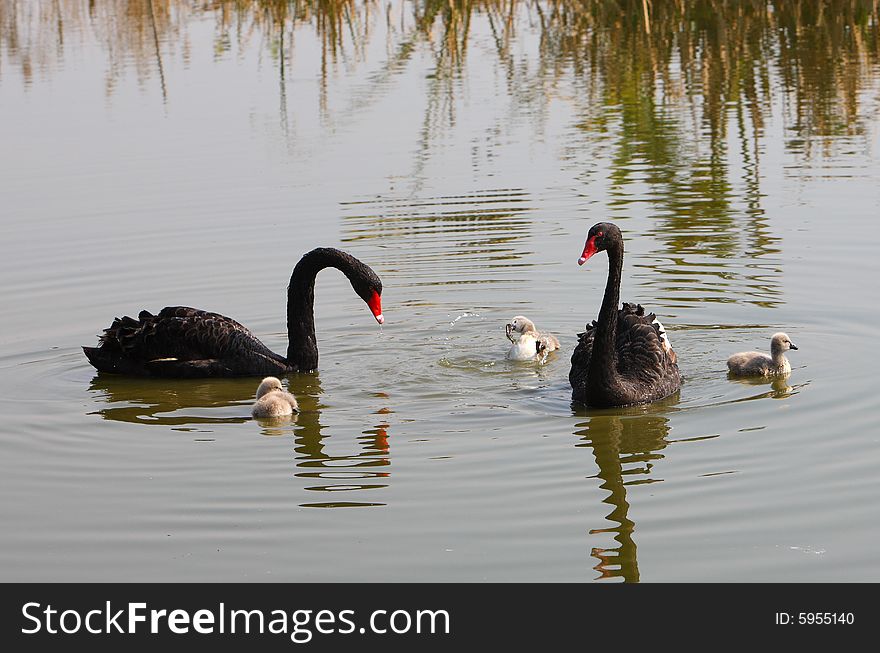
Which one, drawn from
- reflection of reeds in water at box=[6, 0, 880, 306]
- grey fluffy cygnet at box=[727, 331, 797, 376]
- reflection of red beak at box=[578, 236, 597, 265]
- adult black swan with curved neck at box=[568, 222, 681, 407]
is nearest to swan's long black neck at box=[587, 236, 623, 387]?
adult black swan with curved neck at box=[568, 222, 681, 407]

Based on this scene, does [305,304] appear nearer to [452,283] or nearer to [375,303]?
[375,303]

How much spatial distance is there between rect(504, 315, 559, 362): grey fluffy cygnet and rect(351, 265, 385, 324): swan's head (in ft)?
2.63

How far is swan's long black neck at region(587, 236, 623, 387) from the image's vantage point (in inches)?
301

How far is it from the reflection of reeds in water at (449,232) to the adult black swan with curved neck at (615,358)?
93.8 inches

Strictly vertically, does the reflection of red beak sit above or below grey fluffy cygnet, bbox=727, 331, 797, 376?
above

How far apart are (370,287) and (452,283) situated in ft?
5.16

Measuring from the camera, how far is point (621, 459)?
6.91 m

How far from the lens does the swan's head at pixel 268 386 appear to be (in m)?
8.25

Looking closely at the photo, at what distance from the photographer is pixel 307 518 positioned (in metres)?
6.18

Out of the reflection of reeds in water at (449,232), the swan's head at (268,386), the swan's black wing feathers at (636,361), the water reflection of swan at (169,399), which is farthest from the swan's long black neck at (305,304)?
the swan's black wing feathers at (636,361)

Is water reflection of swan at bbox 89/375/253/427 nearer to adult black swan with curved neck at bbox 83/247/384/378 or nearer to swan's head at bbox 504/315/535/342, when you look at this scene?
adult black swan with curved neck at bbox 83/247/384/378

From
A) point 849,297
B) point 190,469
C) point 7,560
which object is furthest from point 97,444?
point 849,297

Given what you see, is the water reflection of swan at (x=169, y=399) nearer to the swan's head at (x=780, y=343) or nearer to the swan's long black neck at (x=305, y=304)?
the swan's long black neck at (x=305, y=304)

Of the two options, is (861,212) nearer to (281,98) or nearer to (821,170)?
(821,170)
